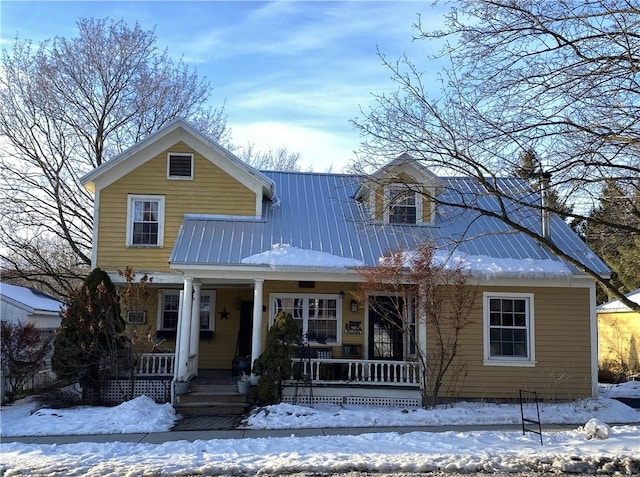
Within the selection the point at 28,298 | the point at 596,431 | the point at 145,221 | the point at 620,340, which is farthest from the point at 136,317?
the point at 620,340

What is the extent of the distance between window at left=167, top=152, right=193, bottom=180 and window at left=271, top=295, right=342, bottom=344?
420 cm

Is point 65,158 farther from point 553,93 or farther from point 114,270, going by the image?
point 553,93

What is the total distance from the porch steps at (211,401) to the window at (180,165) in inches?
230

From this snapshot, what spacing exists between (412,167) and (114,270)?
8306 mm

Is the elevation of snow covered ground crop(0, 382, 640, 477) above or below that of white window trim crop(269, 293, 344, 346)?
below

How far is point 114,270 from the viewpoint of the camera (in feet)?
50.4

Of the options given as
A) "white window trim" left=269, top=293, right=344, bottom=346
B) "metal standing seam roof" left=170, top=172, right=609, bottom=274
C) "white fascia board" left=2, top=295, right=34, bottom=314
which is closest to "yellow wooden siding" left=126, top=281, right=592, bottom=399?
"metal standing seam roof" left=170, top=172, right=609, bottom=274

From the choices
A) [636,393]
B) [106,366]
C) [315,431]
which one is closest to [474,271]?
[315,431]

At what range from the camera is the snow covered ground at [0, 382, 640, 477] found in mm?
7949

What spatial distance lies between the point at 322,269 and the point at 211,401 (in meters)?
3.82

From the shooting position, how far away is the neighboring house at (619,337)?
22578 mm

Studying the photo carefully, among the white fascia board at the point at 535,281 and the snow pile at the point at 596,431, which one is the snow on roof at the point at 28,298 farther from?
the snow pile at the point at 596,431

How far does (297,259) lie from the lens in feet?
45.2

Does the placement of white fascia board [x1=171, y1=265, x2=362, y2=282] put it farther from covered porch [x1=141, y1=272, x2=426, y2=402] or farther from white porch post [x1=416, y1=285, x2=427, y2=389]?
white porch post [x1=416, y1=285, x2=427, y2=389]
